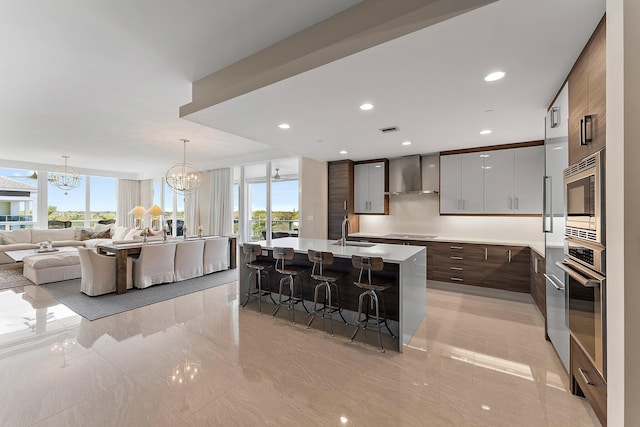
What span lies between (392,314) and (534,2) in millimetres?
2929

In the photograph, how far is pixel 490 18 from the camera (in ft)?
5.37

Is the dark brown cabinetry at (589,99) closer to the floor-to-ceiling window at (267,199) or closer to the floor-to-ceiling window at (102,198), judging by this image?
the floor-to-ceiling window at (267,199)

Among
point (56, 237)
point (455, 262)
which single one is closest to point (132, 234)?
point (56, 237)

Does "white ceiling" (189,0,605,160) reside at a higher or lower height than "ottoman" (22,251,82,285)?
higher

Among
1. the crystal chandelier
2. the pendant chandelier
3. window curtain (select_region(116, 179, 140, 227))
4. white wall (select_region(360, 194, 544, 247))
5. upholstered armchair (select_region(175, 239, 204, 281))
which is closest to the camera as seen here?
white wall (select_region(360, 194, 544, 247))

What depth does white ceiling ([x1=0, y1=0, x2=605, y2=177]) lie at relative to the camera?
1874 mm

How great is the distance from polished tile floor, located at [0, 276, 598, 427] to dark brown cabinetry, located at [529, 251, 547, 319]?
0.82 ft

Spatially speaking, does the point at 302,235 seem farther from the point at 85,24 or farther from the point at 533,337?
the point at 85,24

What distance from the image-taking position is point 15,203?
328 inches

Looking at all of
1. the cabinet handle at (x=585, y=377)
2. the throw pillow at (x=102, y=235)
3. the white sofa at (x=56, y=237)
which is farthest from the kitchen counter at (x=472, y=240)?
the throw pillow at (x=102, y=235)

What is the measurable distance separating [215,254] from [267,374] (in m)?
4.26

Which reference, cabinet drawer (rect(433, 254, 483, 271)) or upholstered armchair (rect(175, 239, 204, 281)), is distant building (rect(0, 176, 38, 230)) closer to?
upholstered armchair (rect(175, 239, 204, 281))

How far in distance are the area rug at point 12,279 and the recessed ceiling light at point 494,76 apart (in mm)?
7742

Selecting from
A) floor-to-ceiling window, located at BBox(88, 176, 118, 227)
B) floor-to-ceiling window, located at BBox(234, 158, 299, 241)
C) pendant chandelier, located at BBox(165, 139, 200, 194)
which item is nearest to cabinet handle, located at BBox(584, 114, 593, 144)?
floor-to-ceiling window, located at BBox(234, 158, 299, 241)
